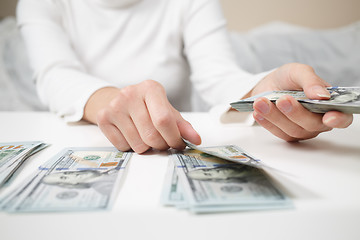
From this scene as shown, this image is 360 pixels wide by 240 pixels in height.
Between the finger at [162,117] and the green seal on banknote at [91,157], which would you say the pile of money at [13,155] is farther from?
the finger at [162,117]

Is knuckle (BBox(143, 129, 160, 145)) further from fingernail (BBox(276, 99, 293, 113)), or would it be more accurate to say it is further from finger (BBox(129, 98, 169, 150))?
fingernail (BBox(276, 99, 293, 113))

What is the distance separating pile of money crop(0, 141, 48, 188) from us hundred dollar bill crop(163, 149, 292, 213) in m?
0.22

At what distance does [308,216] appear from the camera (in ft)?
0.85

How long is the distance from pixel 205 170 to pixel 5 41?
174 cm

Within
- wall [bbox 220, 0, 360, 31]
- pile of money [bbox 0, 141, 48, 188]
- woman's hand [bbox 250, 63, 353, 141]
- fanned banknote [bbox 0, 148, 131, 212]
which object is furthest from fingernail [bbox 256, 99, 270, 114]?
wall [bbox 220, 0, 360, 31]

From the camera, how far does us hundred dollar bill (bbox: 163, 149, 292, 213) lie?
270 mm

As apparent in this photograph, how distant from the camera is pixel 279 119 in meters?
0.46

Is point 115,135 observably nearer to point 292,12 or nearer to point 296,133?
point 296,133

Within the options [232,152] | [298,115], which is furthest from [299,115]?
[232,152]

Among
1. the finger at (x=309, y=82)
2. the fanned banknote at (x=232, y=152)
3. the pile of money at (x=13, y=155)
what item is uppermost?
the finger at (x=309, y=82)

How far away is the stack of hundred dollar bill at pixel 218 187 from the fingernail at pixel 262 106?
0.27ft

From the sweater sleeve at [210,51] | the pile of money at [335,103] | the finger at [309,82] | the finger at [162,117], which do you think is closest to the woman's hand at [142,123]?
the finger at [162,117]

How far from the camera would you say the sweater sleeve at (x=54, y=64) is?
709mm

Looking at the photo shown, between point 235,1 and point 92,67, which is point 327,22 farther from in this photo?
point 92,67
